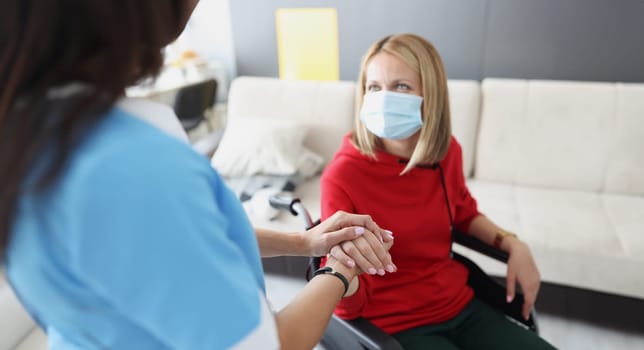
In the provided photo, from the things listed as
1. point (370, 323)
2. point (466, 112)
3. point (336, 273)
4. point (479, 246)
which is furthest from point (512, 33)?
point (336, 273)

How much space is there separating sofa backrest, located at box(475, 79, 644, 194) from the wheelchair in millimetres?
1167

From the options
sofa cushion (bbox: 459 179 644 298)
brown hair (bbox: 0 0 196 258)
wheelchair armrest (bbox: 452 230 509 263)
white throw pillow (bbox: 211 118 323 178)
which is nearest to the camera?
brown hair (bbox: 0 0 196 258)

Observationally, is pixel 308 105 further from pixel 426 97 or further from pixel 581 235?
pixel 581 235

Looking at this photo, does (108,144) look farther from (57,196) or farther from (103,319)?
(103,319)

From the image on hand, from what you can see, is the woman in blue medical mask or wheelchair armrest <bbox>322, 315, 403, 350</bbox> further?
the woman in blue medical mask

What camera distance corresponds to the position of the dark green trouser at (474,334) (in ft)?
3.54

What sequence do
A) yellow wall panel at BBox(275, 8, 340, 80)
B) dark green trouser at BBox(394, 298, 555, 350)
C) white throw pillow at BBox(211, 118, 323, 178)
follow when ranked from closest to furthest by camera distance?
dark green trouser at BBox(394, 298, 555, 350) → white throw pillow at BBox(211, 118, 323, 178) → yellow wall panel at BBox(275, 8, 340, 80)

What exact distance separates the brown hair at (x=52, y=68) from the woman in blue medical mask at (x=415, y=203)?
785mm

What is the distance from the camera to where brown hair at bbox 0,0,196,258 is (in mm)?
391

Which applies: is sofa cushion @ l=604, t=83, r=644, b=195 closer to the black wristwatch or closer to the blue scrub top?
the black wristwatch

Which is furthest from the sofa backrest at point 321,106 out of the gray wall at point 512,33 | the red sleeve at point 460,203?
the red sleeve at point 460,203

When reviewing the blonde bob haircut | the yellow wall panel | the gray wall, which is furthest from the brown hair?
the yellow wall panel

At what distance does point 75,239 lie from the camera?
40 cm

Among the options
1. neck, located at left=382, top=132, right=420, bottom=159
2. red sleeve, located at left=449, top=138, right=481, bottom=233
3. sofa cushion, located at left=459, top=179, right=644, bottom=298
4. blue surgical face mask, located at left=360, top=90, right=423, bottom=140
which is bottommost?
sofa cushion, located at left=459, top=179, right=644, bottom=298
